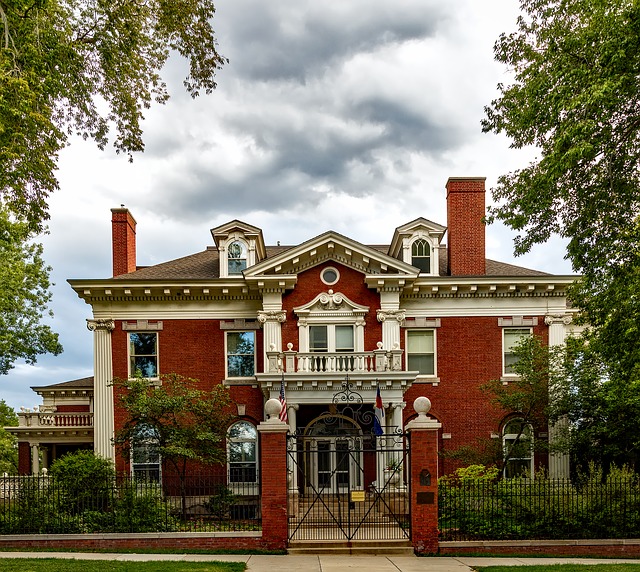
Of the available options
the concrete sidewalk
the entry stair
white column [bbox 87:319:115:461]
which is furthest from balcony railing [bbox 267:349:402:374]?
the concrete sidewalk

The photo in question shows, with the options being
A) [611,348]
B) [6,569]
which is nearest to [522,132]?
[611,348]

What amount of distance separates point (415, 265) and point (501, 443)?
24.8 ft

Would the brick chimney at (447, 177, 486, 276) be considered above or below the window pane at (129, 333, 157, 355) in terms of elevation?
above

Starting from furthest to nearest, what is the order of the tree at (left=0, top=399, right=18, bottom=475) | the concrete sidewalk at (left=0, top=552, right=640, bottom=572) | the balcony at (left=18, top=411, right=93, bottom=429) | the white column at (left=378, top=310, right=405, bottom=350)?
the tree at (left=0, top=399, right=18, bottom=475) → the balcony at (left=18, top=411, right=93, bottom=429) → the white column at (left=378, top=310, right=405, bottom=350) → the concrete sidewalk at (left=0, top=552, right=640, bottom=572)

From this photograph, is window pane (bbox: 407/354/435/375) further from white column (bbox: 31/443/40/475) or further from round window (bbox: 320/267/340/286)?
Result: white column (bbox: 31/443/40/475)

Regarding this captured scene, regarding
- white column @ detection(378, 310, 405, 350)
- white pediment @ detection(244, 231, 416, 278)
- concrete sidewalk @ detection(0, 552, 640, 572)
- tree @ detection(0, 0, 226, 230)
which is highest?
tree @ detection(0, 0, 226, 230)

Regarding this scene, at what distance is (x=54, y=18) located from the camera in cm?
1413

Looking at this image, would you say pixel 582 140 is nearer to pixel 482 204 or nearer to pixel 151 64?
pixel 151 64

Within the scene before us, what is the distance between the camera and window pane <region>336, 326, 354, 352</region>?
1041 inches

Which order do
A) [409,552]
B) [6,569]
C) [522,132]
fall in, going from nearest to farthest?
[6,569] < [409,552] < [522,132]

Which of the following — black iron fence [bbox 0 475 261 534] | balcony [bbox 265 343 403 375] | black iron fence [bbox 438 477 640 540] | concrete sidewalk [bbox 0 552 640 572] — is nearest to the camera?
concrete sidewalk [bbox 0 552 640 572]

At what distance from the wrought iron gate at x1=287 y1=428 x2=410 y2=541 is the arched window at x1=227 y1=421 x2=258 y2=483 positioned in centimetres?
180

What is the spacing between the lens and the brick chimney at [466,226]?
27.3 m

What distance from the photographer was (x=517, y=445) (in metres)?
24.5
